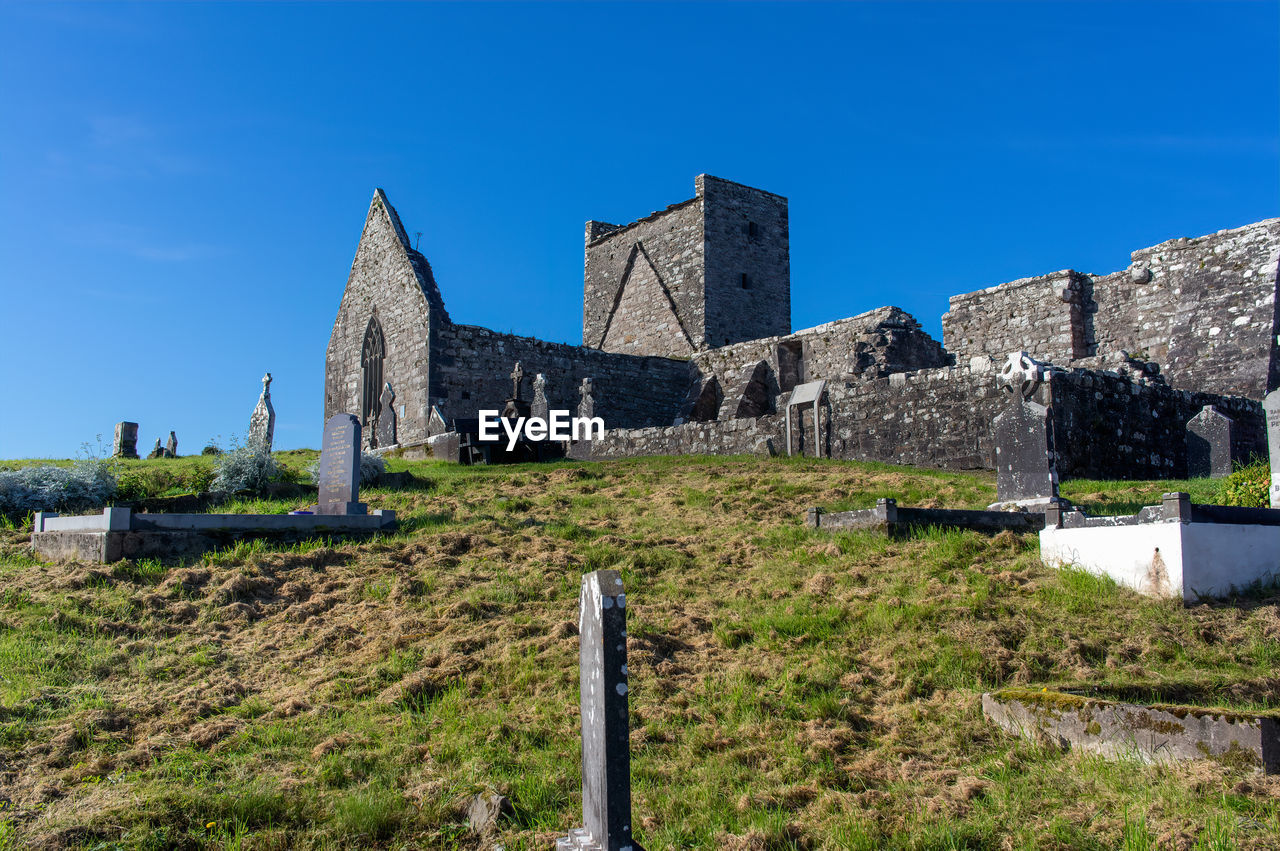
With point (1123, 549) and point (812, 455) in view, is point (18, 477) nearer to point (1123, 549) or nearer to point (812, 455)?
point (812, 455)

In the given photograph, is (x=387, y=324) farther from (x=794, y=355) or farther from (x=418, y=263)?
(x=794, y=355)

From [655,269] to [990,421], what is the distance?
17921 mm

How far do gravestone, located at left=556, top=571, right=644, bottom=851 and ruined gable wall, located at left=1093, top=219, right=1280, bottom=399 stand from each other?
1724 cm

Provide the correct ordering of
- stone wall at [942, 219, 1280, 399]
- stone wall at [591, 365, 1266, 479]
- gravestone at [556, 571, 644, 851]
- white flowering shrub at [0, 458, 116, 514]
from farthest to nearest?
stone wall at [942, 219, 1280, 399]
stone wall at [591, 365, 1266, 479]
white flowering shrub at [0, 458, 116, 514]
gravestone at [556, 571, 644, 851]

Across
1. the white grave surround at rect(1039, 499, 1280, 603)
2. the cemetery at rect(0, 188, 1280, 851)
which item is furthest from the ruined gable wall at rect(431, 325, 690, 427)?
the white grave surround at rect(1039, 499, 1280, 603)

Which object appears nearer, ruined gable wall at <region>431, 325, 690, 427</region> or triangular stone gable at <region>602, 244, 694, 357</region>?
ruined gable wall at <region>431, 325, 690, 427</region>

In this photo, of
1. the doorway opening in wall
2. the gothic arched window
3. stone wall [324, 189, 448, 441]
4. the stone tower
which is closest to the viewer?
the doorway opening in wall

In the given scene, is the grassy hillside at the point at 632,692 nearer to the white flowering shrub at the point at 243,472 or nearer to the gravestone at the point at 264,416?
the white flowering shrub at the point at 243,472

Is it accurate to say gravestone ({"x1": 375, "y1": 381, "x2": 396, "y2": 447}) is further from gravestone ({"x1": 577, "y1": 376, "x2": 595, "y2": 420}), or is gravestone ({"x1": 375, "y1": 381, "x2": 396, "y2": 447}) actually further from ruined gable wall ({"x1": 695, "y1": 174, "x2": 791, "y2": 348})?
ruined gable wall ({"x1": 695, "y1": 174, "x2": 791, "y2": 348})

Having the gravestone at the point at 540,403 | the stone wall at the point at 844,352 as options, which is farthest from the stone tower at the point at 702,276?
the gravestone at the point at 540,403

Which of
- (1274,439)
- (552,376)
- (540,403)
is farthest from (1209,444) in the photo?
(552,376)

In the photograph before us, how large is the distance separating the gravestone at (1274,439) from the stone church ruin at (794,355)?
3134 millimetres

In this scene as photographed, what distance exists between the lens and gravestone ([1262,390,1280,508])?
9711 millimetres

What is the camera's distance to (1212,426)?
15.1 meters
